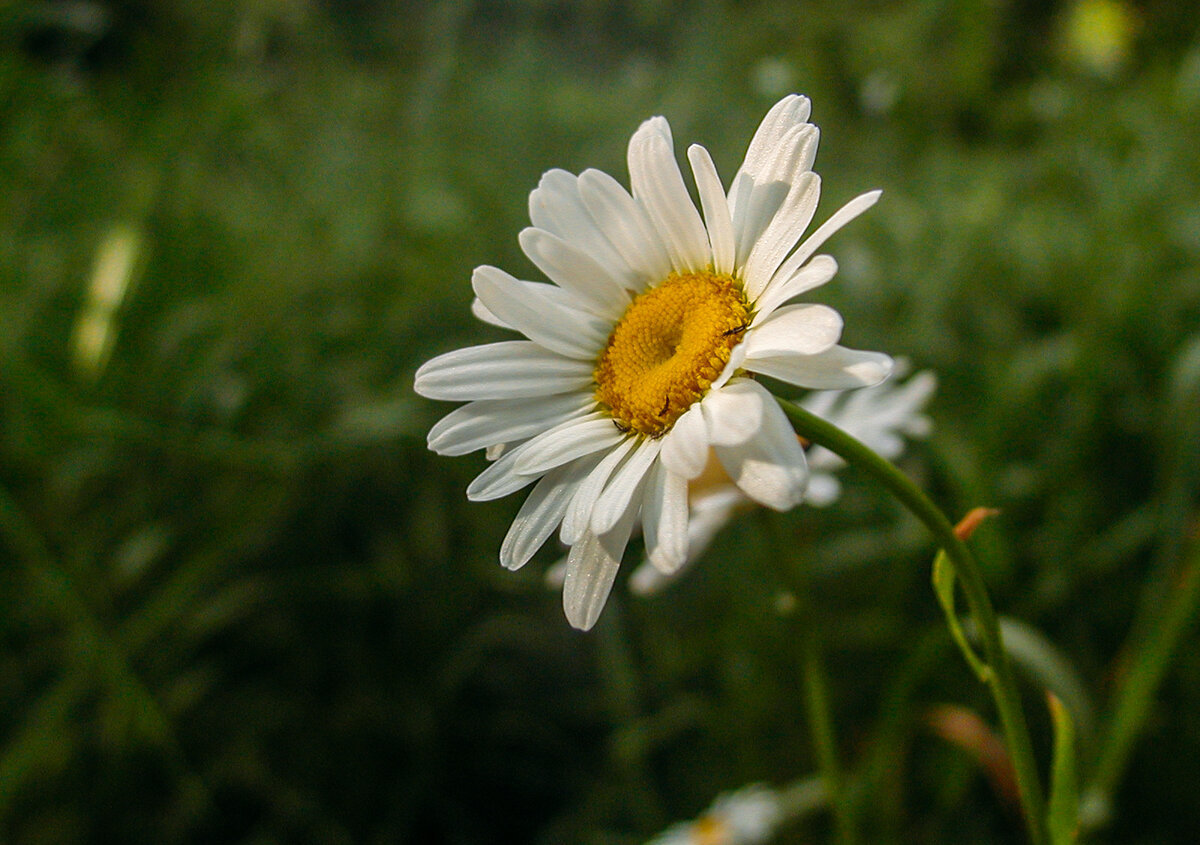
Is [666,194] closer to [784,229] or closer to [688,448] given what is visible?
[784,229]

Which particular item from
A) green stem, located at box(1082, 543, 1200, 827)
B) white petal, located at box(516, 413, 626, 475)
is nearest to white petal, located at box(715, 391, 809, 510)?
white petal, located at box(516, 413, 626, 475)

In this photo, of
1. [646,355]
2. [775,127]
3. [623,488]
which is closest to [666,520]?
[623,488]

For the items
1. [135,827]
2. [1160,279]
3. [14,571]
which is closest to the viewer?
[135,827]

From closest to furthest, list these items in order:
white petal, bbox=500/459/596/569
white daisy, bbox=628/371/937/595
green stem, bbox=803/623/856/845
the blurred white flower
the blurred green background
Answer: white petal, bbox=500/459/596/569 → green stem, bbox=803/623/856/845 → white daisy, bbox=628/371/937/595 → the blurred white flower → the blurred green background

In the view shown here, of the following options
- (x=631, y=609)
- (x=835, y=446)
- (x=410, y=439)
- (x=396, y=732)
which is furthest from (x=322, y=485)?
(x=835, y=446)

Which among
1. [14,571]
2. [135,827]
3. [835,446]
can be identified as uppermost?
[14,571]

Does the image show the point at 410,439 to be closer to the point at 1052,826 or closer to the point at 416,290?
the point at 416,290

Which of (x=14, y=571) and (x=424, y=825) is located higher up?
(x=14, y=571)

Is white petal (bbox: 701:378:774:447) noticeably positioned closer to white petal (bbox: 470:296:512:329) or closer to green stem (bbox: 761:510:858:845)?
white petal (bbox: 470:296:512:329)
